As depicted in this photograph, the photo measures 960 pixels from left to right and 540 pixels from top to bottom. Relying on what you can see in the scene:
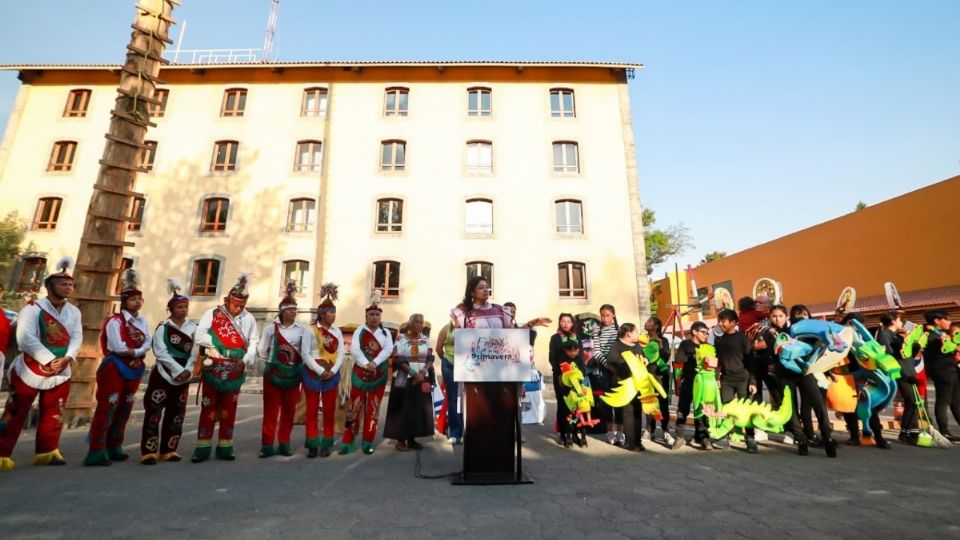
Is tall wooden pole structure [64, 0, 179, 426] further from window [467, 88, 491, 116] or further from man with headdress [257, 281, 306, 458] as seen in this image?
window [467, 88, 491, 116]

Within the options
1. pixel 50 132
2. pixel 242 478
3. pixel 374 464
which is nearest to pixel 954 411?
pixel 374 464

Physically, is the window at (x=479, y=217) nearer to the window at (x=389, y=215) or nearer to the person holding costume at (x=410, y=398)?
the window at (x=389, y=215)

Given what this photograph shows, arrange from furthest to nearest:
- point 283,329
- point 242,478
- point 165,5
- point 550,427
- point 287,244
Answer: point 287,244
point 165,5
point 550,427
point 283,329
point 242,478

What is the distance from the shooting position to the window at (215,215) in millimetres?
20750

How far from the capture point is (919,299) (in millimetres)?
17188

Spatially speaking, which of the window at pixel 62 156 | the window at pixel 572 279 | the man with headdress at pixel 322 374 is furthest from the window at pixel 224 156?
the man with headdress at pixel 322 374

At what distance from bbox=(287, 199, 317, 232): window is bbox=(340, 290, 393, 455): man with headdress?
1603 centimetres

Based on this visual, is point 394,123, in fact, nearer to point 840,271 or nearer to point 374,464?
point 374,464

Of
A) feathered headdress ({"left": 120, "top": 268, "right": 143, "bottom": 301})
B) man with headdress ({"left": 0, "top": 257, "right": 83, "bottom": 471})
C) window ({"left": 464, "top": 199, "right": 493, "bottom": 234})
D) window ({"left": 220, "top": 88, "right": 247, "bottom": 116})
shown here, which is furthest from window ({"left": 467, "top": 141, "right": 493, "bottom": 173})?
man with headdress ({"left": 0, "top": 257, "right": 83, "bottom": 471})

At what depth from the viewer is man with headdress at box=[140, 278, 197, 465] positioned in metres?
5.11

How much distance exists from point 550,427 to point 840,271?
2108cm

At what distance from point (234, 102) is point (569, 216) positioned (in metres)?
17.9

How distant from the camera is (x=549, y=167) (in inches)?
826

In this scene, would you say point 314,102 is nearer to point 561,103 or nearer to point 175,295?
point 561,103
